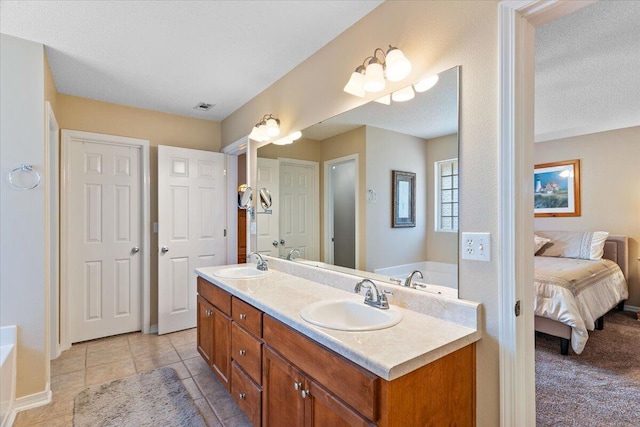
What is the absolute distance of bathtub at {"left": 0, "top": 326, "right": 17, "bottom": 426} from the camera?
69.6 inches

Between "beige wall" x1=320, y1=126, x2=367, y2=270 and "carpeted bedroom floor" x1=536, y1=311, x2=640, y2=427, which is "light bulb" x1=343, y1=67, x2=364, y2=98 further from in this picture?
"carpeted bedroom floor" x1=536, y1=311, x2=640, y2=427

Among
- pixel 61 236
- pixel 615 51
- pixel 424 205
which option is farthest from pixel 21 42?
pixel 615 51

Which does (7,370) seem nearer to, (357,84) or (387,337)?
(387,337)

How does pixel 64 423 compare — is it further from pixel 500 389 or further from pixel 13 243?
pixel 500 389

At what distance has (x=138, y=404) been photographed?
206 centimetres

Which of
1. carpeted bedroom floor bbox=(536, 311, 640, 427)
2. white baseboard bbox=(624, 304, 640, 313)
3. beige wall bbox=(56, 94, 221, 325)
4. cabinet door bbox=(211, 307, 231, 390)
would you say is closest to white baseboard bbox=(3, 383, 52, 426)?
cabinet door bbox=(211, 307, 231, 390)

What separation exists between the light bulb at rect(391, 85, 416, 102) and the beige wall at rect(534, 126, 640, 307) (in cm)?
421

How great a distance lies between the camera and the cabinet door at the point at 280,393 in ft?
4.33

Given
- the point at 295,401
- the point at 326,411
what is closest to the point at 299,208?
the point at 295,401

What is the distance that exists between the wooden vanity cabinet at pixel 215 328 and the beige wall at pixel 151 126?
1.27 m

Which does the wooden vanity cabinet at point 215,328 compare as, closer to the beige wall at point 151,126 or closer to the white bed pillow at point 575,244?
the beige wall at point 151,126

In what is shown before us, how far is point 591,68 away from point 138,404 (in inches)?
160

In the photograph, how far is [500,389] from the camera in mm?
1185

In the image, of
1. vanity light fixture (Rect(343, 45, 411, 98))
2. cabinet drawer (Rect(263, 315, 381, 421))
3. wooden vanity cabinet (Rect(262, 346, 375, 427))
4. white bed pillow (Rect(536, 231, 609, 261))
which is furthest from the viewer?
white bed pillow (Rect(536, 231, 609, 261))
